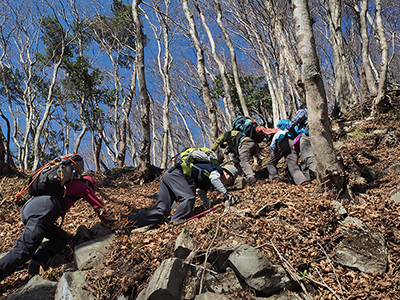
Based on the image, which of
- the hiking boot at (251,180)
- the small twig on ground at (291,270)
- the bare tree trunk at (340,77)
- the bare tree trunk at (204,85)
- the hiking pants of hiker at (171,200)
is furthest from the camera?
the bare tree trunk at (340,77)

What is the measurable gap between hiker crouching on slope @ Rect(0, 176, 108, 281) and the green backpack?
57.3 inches

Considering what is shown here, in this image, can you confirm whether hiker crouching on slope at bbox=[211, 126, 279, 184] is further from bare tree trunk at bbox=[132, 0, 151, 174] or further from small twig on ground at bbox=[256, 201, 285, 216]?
bare tree trunk at bbox=[132, 0, 151, 174]

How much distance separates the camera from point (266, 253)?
2.92m

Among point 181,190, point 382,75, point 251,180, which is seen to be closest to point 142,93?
point 251,180

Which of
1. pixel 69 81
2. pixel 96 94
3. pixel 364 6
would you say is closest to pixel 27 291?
pixel 96 94

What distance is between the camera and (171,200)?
446 centimetres

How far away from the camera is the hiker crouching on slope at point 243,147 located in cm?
610

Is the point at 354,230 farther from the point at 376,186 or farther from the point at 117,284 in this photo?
the point at 117,284

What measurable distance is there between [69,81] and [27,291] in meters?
11.2

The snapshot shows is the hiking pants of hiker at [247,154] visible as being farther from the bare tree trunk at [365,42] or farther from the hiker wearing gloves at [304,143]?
the bare tree trunk at [365,42]

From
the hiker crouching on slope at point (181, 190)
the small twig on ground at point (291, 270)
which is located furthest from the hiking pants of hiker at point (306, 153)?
the small twig on ground at point (291, 270)

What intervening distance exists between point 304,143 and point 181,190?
9.19 ft

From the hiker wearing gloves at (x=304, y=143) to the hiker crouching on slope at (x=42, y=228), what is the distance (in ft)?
12.9

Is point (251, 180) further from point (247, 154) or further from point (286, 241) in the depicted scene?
point (286, 241)
